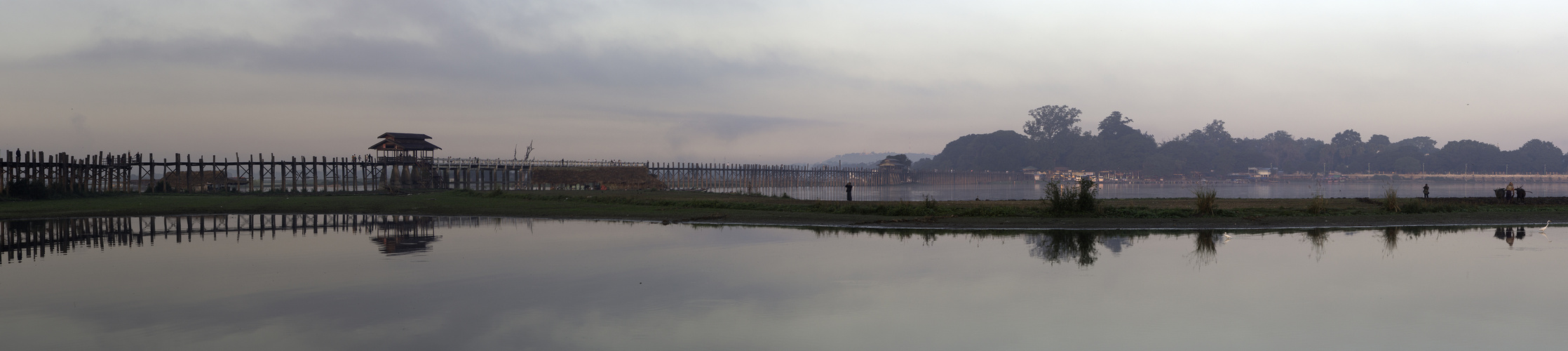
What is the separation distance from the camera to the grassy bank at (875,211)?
2364cm

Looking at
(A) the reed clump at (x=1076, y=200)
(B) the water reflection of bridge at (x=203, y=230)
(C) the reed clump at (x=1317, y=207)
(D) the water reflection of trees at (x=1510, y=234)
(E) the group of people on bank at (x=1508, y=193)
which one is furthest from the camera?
(E) the group of people on bank at (x=1508, y=193)

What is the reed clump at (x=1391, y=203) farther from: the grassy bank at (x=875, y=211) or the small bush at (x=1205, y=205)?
the small bush at (x=1205, y=205)

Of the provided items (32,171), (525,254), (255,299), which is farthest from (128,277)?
(32,171)

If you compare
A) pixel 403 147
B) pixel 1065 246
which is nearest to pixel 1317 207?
pixel 1065 246

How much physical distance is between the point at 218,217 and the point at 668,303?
948 inches

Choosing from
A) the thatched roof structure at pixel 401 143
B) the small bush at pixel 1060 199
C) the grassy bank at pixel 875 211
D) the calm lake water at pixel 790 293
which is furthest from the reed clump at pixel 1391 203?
the thatched roof structure at pixel 401 143

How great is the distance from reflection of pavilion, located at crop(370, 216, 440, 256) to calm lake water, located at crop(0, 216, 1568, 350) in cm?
18

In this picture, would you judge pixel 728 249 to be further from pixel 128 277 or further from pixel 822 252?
pixel 128 277

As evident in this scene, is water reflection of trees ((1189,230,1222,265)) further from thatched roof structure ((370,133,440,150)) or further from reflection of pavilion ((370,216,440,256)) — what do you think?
thatched roof structure ((370,133,440,150))

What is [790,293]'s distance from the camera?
11016mm

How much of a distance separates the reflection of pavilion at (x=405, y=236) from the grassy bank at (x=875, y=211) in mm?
4203

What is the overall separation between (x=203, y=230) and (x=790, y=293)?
61.6ft

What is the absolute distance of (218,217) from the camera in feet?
92.4

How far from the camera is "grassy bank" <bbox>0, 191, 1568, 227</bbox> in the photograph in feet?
77.6
